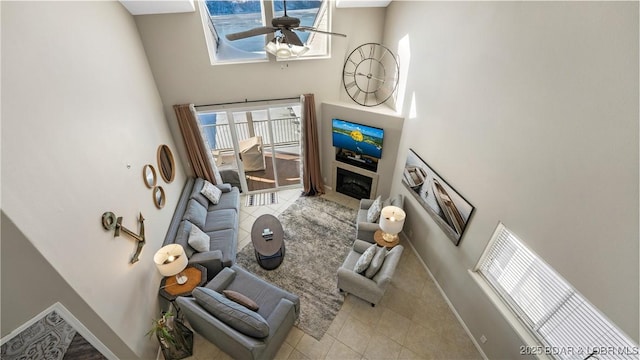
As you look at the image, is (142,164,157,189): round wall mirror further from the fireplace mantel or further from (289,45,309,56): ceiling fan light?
the fireplace mantel

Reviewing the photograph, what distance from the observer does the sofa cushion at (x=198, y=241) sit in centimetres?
479

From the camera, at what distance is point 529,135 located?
112 inches

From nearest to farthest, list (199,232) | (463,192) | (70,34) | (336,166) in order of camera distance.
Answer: (70,34) → (463,192) → (199,232) → (336,166)

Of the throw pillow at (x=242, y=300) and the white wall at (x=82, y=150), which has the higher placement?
the white wall at (x=82, y=150)

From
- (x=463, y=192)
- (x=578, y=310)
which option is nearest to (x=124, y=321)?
(x=463, y=192)

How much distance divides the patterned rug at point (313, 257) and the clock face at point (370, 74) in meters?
2.75

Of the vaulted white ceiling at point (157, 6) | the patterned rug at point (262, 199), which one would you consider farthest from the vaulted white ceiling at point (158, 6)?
the patterned rug at point (262, 199)

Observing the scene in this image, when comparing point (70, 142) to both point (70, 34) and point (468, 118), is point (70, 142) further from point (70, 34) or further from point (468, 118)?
point (468, 118)

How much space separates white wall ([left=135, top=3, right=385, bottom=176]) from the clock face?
17 cm

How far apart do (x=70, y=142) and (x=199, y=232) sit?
2.56m

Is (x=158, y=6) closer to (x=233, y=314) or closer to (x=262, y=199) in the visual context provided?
(x=262, y=199)

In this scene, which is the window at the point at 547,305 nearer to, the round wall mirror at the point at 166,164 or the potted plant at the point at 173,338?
the potted plant at the point at 173,338

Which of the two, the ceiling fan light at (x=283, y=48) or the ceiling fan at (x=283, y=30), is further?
the ceiling fan light at (x=283, y=48)

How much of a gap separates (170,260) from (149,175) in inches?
64.8
